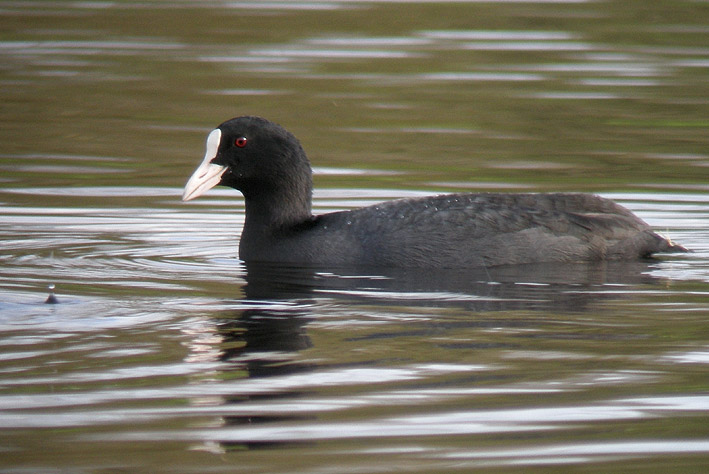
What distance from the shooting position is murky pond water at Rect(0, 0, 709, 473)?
477cm

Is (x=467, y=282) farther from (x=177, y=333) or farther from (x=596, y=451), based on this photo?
(x=596, y=451)

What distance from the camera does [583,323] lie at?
6637mm

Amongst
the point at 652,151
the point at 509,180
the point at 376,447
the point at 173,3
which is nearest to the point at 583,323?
the point at 376,447

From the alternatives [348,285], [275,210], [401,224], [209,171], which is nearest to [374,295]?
[348,285]

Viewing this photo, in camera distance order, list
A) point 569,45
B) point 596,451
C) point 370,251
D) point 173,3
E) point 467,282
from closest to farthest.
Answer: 1. point 596,451
2. point 467,282
3. point 370,251
4. point 569,45
5. point 173,3

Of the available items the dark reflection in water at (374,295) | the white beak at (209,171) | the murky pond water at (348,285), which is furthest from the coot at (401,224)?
the murky pond water at (348,285)

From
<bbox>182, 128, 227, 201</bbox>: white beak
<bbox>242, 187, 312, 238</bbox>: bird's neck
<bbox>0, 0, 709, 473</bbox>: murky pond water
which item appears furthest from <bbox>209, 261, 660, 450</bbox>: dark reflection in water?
<bbox>182, 128, 227, 201</bbox>: white beak

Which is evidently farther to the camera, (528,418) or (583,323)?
(583,323)

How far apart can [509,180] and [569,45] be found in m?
8.60

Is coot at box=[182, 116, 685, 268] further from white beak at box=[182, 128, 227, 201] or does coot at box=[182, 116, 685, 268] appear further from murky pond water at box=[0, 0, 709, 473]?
murky pond water at box=[0, 0, 709, 473]

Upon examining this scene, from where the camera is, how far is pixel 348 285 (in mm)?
7836

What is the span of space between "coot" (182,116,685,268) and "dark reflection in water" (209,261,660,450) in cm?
12

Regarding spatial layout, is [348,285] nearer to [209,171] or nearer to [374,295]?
[374,295]

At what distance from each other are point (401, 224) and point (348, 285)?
82 centimetres
